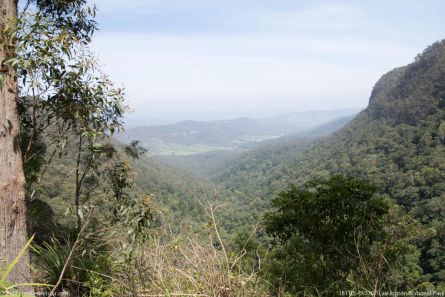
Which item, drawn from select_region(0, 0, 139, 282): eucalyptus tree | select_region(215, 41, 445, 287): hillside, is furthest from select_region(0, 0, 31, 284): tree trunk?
select_region(215, 41, 445, 287): hillside

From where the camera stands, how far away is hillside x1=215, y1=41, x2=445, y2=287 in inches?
1158

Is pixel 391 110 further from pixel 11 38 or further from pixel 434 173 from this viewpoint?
pixel 11 38

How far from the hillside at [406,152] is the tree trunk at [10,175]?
18786mm

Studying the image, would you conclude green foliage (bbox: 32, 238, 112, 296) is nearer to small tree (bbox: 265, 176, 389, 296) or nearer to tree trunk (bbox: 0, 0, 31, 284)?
tree trunk (bbox: 0, 0, 31, 284)

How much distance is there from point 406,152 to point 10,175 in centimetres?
5173

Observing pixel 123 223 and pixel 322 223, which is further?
pixel 322 223

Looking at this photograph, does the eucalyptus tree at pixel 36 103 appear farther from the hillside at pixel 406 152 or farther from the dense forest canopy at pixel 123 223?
the hillside at pixel 406 152

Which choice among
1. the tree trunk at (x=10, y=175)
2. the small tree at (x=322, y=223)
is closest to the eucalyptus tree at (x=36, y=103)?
the tree trunk at (x=10, y=175)

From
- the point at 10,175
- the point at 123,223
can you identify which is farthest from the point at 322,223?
the point at 10,175

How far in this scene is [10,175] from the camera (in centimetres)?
282

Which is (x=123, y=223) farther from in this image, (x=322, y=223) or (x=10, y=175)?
(x=322, y=223)

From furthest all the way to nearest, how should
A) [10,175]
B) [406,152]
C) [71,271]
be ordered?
[406,152] < [71,271] < [10,175]

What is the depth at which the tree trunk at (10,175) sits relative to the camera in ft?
9.06

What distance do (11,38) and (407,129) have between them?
63.3 metres
